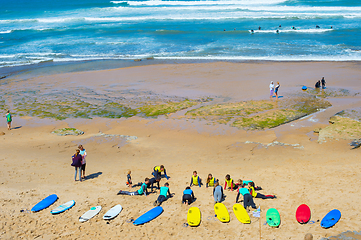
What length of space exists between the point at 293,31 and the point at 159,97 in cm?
3440

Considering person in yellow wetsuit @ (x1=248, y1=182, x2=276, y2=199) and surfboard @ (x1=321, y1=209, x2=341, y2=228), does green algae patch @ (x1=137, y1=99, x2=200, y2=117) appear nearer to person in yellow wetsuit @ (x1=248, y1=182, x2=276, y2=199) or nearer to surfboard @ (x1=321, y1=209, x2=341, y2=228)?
person in yellow wetsuit @ (x1=248, y1=182, x2=276, y2=199)

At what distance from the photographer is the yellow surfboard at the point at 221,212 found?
28.2ft

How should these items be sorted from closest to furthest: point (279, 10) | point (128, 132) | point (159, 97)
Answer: point (128, 132) → point (159, 97) → point (279, 10)

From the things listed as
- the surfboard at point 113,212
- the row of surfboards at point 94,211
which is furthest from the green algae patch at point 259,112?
the surfboard at point 113,212

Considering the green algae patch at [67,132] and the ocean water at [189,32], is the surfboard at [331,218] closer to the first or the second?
the green algae patch at [67,132]

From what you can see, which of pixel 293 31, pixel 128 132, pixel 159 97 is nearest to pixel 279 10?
pixel 293 31

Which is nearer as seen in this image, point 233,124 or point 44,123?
point 233,124

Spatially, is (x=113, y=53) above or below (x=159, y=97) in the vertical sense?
above

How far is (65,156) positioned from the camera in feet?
44.9

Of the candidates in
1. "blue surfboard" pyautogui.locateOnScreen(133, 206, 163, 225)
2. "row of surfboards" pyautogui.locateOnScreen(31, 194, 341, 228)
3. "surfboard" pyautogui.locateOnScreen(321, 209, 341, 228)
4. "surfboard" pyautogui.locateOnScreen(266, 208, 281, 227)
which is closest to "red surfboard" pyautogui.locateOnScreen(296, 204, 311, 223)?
"row of surfboards" pyautogui.locateOnScreen(31, 194, 341, 228)

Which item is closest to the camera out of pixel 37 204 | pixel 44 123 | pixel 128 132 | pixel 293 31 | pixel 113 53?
pixel 37 204

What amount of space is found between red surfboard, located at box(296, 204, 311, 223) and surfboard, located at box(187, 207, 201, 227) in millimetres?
2900

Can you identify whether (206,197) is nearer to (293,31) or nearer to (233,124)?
(233,124)

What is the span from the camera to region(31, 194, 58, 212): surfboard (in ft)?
29.8
